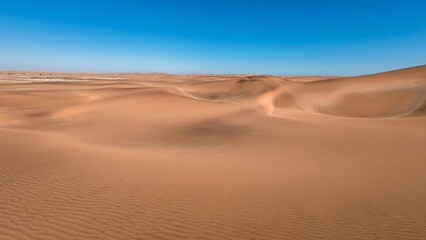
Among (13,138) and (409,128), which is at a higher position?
(409,128)

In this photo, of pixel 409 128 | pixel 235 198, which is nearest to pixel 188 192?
pixel 235 198

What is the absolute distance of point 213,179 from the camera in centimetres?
716

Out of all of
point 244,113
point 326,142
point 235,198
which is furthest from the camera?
point 244,113

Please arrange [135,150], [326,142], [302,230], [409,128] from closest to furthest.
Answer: [302,230], [135,150], [326,142], [409,128]

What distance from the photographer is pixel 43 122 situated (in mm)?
16594

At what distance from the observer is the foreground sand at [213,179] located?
15.5 feet

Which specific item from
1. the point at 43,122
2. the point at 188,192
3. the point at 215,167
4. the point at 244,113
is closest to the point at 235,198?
the point at 188,192

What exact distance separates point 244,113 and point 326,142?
8.66 meters

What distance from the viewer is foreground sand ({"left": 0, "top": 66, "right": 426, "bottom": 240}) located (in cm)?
474

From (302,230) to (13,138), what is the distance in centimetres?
1183

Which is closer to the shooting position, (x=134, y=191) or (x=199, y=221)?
(x=199, y=221)

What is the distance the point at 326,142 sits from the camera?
11039 millimetres

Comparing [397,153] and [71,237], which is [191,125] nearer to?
[397,153]

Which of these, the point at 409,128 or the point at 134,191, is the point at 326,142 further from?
the point at 134,191
